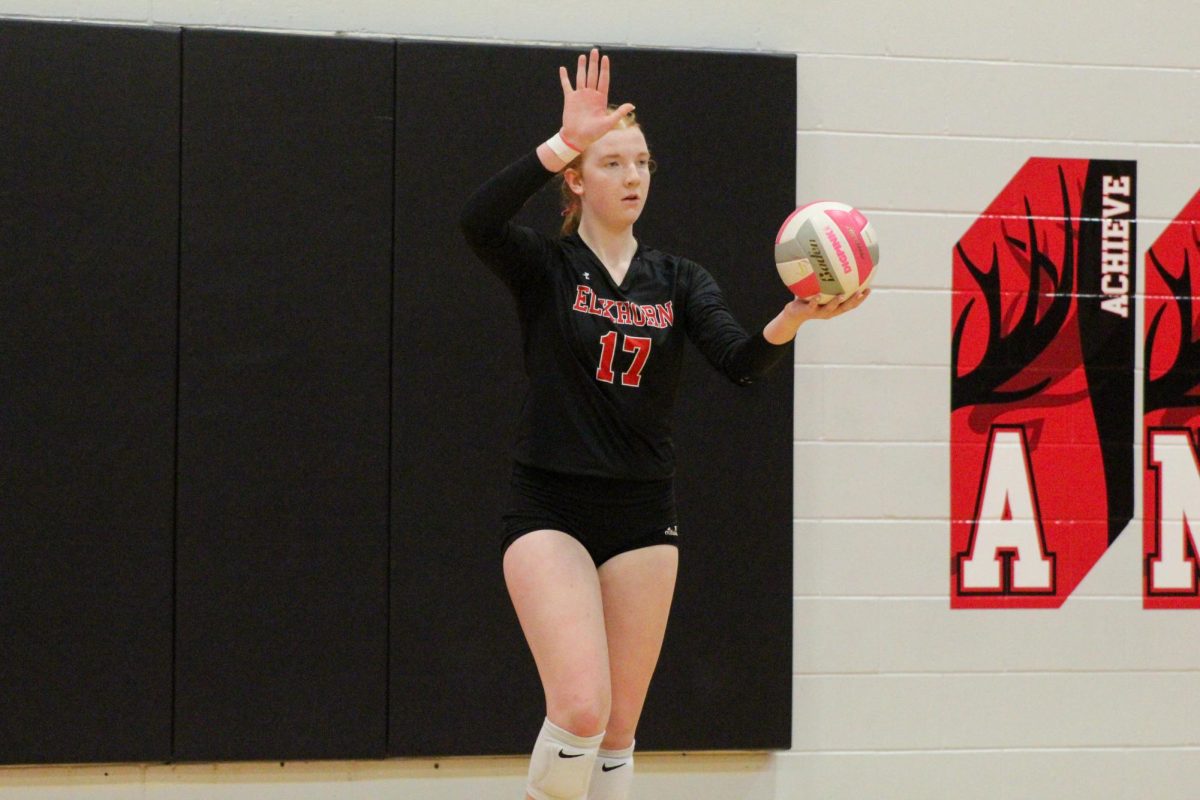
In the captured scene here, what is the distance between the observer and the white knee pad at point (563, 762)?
2725 millimetres

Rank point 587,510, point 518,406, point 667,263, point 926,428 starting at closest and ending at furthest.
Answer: point 587,510
point 667,263
point 518,406
point 926,428

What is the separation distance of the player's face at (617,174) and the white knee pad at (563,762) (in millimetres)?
1178

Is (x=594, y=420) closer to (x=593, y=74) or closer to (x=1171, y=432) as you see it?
(x=593, y=74)

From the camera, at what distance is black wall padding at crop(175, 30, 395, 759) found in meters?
3.94

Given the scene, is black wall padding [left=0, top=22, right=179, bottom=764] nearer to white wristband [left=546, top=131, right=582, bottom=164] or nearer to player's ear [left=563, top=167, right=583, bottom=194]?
player's ear [left=563, top=167, right=583, bottom=194]

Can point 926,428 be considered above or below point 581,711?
above

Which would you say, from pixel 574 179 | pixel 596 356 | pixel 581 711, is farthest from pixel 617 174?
pixel 581 711

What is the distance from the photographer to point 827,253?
269 centimetres

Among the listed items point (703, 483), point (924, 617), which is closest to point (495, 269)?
point (703, 483)

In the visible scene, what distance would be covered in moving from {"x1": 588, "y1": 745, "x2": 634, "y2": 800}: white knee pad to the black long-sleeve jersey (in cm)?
66

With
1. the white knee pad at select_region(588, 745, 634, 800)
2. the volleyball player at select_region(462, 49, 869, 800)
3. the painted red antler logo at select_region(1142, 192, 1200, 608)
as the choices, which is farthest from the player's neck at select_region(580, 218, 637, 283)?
the painted red antler logo at select_region(1142, 192, 1200, 608)

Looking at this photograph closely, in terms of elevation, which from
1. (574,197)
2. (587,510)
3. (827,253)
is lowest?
(587,510)

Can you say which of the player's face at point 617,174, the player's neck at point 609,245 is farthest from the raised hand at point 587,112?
the player's neck at point 609,245

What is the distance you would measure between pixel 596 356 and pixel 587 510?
348 millimetres
